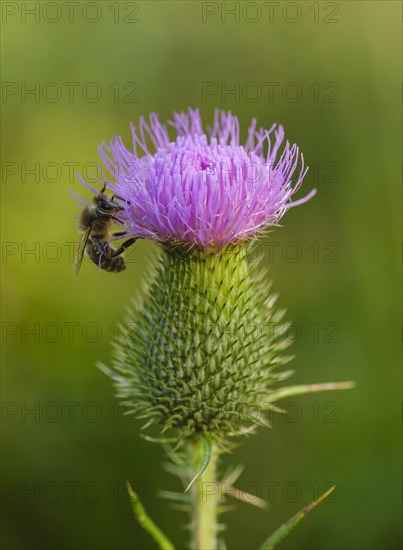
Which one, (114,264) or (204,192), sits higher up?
(204,192)

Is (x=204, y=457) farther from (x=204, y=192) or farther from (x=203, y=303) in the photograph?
(x=204, y=192)

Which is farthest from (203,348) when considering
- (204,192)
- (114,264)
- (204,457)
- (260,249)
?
(260,249)

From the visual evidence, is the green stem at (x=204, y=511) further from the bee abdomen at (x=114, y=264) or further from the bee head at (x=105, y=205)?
the bee head at (x=105, y=205)

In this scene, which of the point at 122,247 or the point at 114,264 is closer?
the point at 122,247

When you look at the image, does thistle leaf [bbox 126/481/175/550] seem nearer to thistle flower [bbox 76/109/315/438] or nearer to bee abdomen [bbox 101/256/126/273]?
thistle flower [bbox 76/109/315/438]

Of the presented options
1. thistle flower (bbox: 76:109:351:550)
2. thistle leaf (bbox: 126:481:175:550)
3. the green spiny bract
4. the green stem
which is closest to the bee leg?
thistle flower (bbox: 76:109:351:550)

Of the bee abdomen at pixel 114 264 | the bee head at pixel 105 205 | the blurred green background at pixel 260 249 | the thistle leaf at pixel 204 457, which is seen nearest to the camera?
the thistle leaf at pixel 204 457

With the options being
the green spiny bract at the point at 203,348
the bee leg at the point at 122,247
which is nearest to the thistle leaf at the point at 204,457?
the green spiny bract at the point at 203,348

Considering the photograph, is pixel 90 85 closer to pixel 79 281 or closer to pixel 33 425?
pixel 79 281
